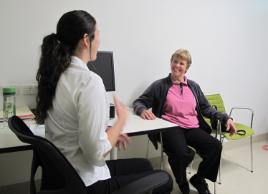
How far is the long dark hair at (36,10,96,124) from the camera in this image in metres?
1.18

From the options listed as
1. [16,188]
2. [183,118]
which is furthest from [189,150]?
[16,188]

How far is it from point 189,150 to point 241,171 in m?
0.91

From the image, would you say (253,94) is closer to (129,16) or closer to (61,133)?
(129,16)

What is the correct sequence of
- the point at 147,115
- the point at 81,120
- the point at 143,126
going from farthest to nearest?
the point at 147,115
the point at 143,126
the point at 81,120

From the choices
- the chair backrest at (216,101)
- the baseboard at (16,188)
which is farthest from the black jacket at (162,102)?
the baseboard at (16,188)

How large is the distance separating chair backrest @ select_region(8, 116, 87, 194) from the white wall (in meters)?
1.27

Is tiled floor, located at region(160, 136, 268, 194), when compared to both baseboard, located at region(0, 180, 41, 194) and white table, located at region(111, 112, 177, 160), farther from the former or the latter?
baseboard, located at region(0, 180, 41, 194)

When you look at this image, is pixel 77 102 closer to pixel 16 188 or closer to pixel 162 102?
pixel 162 102

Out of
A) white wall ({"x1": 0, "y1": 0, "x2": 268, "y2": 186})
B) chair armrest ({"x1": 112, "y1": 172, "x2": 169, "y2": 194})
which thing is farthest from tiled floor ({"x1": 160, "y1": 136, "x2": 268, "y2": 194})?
chair armrest ({"x1": 112, "y1": 172, "x2": 169, "y2": 194})

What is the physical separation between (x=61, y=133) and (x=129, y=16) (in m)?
1.79

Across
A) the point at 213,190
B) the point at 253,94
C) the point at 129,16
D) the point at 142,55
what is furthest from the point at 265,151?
the point at 129,16

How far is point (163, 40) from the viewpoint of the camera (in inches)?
117

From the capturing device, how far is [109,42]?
8.64 ft

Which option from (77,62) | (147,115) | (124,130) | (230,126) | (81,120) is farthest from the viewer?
(230,126)
